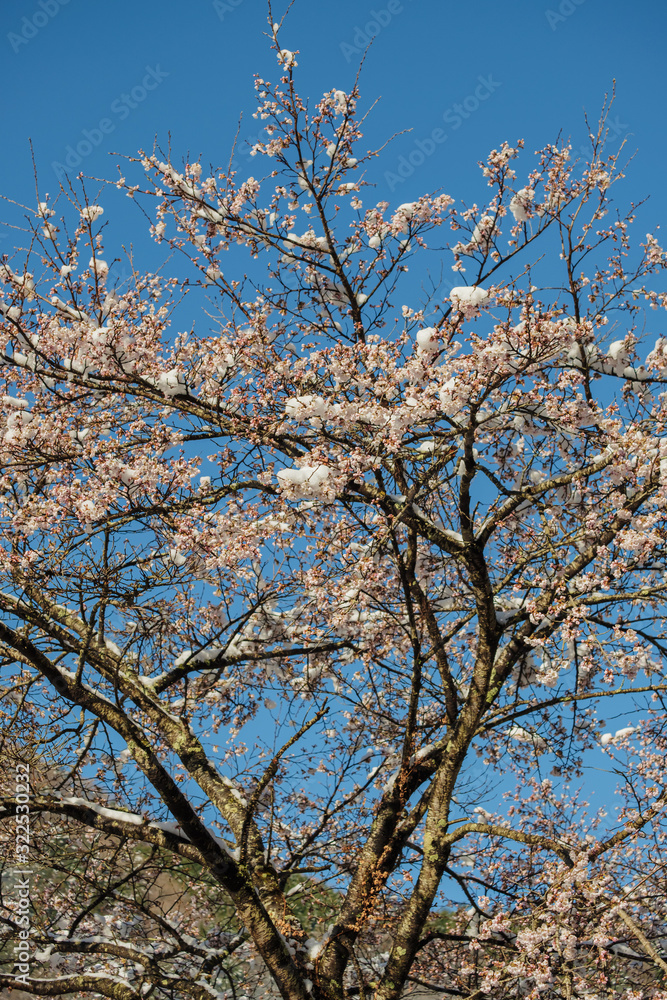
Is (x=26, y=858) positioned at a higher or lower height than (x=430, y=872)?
lower

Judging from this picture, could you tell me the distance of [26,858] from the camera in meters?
6.32

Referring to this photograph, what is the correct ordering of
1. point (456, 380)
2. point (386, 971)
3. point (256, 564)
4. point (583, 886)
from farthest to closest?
1. point (256, 564)
2. point (386, 971)
3. point (583, 886)
4. point (456, 380)

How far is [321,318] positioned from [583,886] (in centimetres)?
537

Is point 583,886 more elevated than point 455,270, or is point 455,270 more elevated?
point 455,270

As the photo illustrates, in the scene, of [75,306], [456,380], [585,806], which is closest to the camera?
[456,380]

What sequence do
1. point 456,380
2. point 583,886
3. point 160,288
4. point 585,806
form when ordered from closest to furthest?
point 456,380 < point 583,886 < point 160,288 < point 585,806

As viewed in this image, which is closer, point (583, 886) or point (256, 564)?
point (583, 886)

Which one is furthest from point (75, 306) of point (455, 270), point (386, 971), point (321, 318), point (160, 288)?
point (386, 971)

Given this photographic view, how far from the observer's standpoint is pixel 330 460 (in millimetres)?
5242

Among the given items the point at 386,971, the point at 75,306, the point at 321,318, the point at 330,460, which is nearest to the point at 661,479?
the point at 330,460

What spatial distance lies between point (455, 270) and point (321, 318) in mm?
1496

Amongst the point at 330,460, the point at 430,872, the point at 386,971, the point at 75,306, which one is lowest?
the point at 386,971

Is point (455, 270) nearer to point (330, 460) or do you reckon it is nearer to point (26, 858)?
point (330, 460)

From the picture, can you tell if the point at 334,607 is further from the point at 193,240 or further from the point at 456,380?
the point at 193,240
